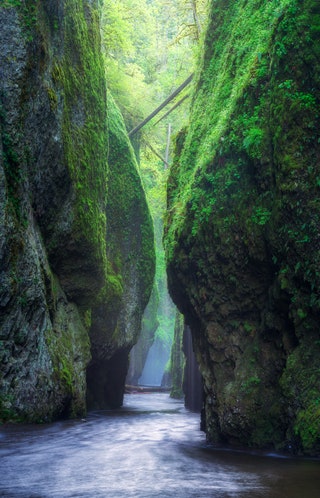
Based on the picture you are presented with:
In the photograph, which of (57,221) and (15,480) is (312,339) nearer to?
(15,480)

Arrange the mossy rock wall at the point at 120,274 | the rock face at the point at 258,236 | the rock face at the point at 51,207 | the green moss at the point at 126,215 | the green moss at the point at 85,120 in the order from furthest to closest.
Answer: the green moss at the point at 126,215, the mossy rock wall at the point at 120,274, the green moss at the point at 85,120, the rock face at the point at 51,207, the rock face at the point at 258,236

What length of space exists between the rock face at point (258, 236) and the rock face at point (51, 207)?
2.47 meters

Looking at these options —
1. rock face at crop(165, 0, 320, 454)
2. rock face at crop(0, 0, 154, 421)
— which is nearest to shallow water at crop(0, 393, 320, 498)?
rock face at crop(165, 0, 320, 454)

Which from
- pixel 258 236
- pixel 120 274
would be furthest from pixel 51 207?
pixel 120 274

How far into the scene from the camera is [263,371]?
805cm

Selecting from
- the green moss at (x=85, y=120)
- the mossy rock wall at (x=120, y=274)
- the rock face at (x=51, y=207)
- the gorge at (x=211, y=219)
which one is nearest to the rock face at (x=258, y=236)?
the gorge at (x=211, y=219)

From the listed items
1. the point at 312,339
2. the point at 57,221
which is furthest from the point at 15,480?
the point at 57,221

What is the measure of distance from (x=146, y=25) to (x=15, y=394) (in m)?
29.3

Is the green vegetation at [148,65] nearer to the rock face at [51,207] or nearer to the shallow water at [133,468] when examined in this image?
the rock face at [51,207]

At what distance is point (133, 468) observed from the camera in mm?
5449

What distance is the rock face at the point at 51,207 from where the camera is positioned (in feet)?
25.6

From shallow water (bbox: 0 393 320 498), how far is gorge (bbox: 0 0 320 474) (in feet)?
2.54

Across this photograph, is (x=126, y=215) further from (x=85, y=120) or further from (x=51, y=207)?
(x=51, y=207)

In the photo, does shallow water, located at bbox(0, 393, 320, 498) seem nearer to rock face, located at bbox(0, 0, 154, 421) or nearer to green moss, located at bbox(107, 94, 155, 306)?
rock face, located at bbox(0, 0, 154, 421)
